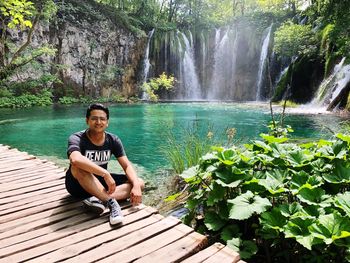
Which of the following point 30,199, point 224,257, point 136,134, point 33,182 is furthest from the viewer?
point 136,134

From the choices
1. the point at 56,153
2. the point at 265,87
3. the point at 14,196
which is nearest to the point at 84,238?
the point at 14,196

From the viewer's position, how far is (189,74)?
86.3ft

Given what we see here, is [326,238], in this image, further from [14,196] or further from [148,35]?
[148,35]

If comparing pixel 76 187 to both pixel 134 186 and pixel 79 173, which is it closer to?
pixel 79 173

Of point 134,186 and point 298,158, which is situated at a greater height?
point 298,158

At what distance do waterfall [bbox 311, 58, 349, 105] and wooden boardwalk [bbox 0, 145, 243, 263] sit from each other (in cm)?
1380

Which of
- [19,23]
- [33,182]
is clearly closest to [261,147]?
[33,182]

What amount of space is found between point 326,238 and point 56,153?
20.5ft

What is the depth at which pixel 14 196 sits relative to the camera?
119 inches

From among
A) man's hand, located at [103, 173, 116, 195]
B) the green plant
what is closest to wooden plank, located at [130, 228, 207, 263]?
man's hand, located at [103, 173, 116, 195]

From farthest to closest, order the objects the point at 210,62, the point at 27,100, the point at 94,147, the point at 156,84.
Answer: the point at 210,62 → the point at 156,84 → the point at 27,100 → the point at 94,147

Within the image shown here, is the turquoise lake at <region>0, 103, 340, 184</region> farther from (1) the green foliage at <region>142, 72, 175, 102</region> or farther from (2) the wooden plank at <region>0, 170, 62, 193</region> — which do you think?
(1) the green foliage at <region>142, 72, 175, 102</region>

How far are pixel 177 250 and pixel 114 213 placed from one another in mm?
649

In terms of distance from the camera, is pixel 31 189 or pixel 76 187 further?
pixel 31 189
